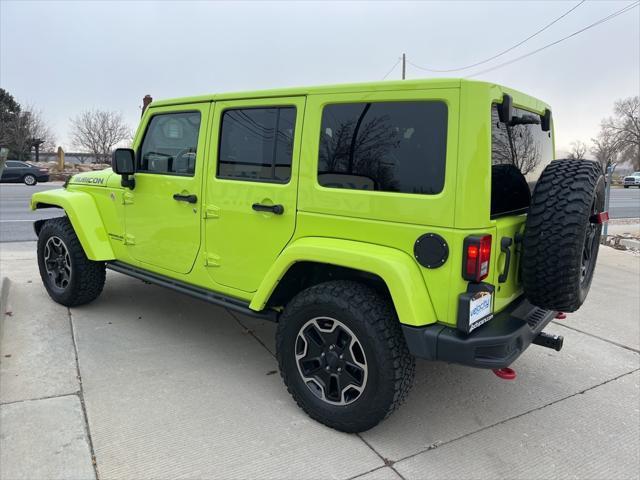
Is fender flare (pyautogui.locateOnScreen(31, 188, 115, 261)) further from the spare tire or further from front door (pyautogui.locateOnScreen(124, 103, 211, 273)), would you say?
the spare tire

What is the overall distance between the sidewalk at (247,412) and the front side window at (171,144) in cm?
138

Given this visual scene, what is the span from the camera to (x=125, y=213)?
402cm

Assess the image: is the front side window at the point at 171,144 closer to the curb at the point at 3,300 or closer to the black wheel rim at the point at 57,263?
the black wheel rim at the point at 57,263

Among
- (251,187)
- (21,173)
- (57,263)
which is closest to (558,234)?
(251,187)

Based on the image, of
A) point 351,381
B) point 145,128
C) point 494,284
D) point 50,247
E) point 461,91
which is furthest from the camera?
point 50,247

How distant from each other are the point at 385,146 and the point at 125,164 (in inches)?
87.6

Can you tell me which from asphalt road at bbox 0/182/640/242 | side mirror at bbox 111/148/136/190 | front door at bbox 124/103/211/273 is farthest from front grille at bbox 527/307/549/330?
asphalt road at bbox 0/182/640/242

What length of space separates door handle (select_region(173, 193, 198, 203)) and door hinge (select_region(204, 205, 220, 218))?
0.39ft

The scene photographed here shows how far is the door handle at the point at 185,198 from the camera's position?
11.1 feet

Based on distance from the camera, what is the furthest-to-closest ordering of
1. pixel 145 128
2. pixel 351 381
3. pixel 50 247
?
pixel 50 247 → pixel 145 128 → pixel 351 381

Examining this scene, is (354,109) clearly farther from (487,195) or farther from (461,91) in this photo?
(487,195)

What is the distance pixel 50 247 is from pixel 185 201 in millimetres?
1964

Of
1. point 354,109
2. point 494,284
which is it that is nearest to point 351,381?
point 494,284

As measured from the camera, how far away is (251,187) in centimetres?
306
